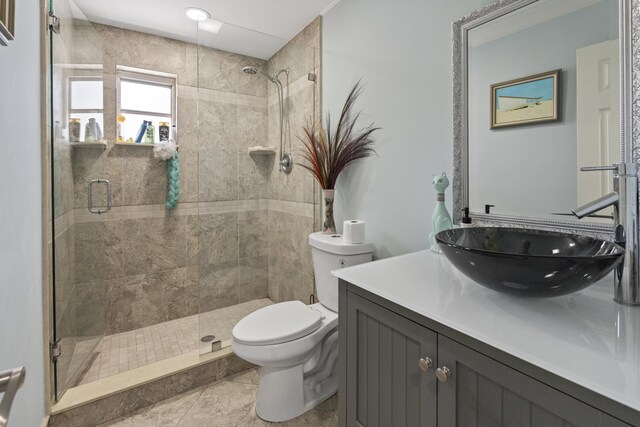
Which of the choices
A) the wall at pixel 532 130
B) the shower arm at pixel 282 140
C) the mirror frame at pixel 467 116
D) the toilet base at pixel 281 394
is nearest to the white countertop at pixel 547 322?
the mirror frame at pixel 467 116

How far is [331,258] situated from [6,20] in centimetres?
153

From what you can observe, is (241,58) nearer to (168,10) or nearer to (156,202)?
(168,10)

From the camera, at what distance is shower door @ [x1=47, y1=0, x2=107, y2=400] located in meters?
1.66

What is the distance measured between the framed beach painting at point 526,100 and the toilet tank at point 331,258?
A: 2.95 feet

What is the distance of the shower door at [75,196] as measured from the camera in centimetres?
166

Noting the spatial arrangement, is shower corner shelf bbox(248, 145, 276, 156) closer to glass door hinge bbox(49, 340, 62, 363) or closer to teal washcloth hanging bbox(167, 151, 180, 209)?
teal washcloth hanging bbox(167, 151, 180, 209)

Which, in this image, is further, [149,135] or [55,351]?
[149,135]

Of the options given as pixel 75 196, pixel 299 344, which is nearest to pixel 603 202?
pixel 299 344

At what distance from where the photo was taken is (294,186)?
8.06 ft

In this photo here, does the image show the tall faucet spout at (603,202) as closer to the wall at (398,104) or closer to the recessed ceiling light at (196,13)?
the wall at (398,104)

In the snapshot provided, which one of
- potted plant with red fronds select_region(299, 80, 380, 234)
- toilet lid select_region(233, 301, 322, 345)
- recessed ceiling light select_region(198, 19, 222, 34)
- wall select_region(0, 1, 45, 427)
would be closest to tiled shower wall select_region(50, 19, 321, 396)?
recessed ceiling light select_region(198, 19, 222, 34)

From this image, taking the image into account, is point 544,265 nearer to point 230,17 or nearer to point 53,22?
point 53,22

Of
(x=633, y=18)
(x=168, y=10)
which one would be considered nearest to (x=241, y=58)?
(x=168, y=10)

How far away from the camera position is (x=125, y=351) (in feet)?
7.50
